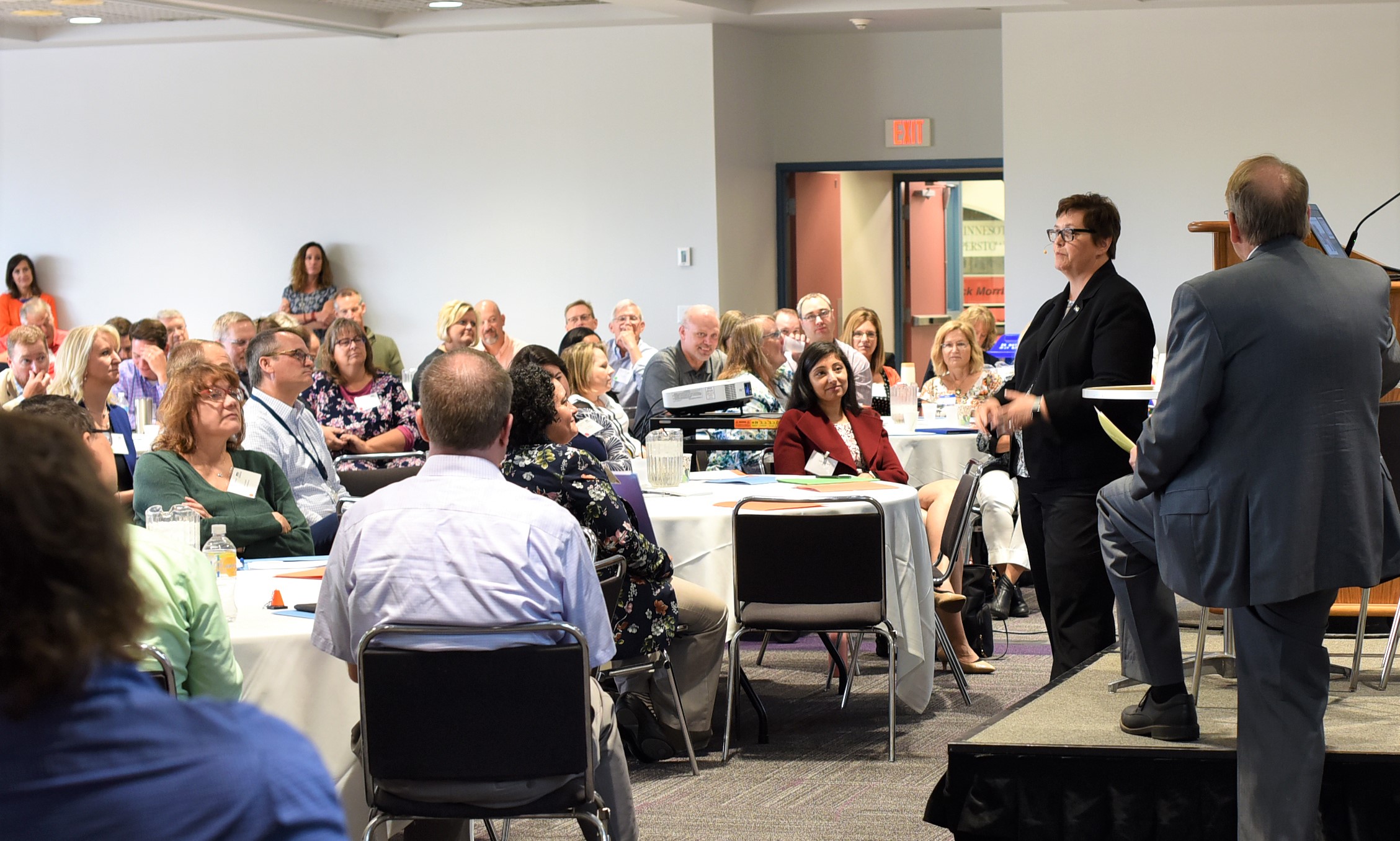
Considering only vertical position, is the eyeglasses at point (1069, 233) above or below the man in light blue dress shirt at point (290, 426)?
above

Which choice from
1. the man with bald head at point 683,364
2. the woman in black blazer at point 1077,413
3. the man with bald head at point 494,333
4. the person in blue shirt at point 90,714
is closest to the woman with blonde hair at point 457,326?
the man with bald head at point 494,333

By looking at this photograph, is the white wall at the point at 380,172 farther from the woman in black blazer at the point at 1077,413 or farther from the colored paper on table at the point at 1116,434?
the colored paper on table at the point at 1116,434

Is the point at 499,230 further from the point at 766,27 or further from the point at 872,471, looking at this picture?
the point at 872,471

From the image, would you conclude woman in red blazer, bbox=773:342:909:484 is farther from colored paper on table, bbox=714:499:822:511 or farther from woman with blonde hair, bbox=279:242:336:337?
woman with blonde hair, bbox=279:242:336:337

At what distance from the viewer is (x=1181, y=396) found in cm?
279

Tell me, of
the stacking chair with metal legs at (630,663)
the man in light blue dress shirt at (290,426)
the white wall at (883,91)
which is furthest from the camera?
the white wall at (883,91)

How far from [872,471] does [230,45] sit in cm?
802

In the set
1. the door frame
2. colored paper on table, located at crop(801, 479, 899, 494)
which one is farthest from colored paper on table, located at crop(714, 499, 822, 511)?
the door frame

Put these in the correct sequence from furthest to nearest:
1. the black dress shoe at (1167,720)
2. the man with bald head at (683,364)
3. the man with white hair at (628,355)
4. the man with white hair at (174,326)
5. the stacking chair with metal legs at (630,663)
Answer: the man with white hair at (174,326)
the man with white hair at (628,355)
the man with bald head at (683,364)
the stacking chair with metal legs at (630,663)
the black dress shoe at (1167,720)

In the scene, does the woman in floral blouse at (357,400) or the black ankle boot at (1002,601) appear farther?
the woman in floral blouse at (357,400)

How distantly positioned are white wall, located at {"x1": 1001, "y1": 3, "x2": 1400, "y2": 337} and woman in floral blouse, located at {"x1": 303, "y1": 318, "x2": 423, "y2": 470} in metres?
5.44

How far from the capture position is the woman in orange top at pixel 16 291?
1167cm

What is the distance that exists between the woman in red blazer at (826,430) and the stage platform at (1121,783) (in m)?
2.17

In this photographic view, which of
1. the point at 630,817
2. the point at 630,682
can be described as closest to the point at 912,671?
the point at 630,682
